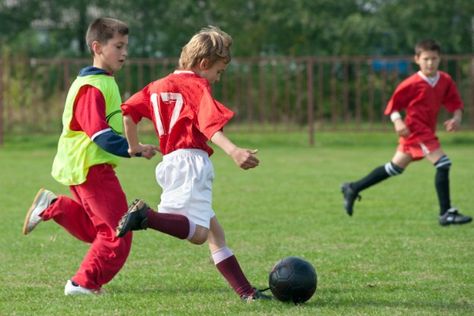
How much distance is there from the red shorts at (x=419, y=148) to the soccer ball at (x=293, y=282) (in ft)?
14.9

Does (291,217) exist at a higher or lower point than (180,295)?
lower

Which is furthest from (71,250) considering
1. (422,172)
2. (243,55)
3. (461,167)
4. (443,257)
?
(243,55)

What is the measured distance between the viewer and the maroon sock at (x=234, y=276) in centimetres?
623

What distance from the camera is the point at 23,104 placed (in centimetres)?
2392

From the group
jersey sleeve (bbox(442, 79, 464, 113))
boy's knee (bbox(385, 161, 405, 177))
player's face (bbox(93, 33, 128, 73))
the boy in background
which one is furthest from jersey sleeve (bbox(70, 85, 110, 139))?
jersey sleeve (bbox(442, 79, 464, 113))

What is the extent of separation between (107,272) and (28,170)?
423 inches

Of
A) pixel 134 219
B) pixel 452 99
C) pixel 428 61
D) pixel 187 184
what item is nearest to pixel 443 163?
pixel 452 99

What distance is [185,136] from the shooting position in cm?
607

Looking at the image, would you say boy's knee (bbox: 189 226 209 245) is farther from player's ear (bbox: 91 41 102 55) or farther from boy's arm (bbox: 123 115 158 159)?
player's ear (bbox: 91 41 102 55)

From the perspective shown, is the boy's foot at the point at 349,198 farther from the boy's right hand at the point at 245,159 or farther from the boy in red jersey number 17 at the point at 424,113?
the boy's right hand at the point at 245,159

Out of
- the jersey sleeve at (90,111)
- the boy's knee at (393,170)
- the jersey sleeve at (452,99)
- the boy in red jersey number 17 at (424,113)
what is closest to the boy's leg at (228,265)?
the jersey sleeve at (90,111)

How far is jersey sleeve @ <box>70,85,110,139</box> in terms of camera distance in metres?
6.29

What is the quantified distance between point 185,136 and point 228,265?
2.55 ft

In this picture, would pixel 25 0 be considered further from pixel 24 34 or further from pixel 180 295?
pixel 180 295
